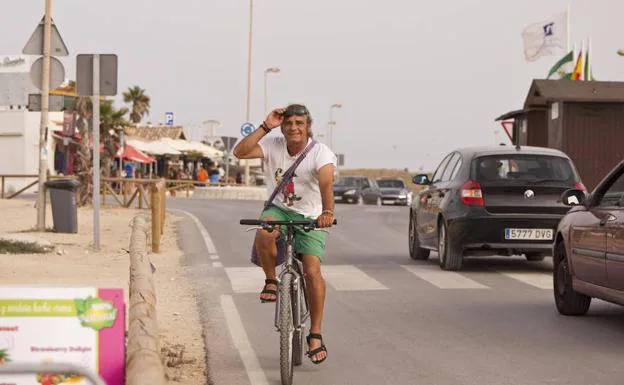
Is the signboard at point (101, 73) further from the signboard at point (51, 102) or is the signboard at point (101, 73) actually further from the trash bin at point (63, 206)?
the trash bin at point (63, 206)

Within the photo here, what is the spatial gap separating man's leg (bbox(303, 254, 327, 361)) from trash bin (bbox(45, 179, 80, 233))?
616 inches

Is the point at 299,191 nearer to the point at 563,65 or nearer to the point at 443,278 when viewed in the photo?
the point at 443,278

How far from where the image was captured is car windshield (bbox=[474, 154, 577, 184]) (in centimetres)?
1592

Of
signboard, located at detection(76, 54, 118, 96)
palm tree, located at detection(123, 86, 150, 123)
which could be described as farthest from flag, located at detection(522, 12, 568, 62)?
palm tree, located at detection(123, 86, 150, 123)

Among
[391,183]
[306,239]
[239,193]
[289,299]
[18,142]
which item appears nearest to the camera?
[289,299]

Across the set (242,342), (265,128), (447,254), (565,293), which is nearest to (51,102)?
(447,254)

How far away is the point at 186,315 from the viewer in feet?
38.1

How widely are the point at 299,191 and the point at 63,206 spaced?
15.8 m

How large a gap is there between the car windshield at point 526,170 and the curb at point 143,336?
799 cm

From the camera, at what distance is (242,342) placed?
9.76 metres

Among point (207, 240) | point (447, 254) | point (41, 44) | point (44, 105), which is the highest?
point (41, 44)

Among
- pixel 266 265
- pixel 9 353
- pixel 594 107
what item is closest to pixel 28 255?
pixel 266 265

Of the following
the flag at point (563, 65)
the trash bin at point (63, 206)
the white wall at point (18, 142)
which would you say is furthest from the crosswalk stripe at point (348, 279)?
the white wall at point (18, 142)

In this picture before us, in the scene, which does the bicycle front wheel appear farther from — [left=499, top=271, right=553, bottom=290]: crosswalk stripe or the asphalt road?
[left=499, top=271, right=553, bottom=290]: crosswalk stripe
